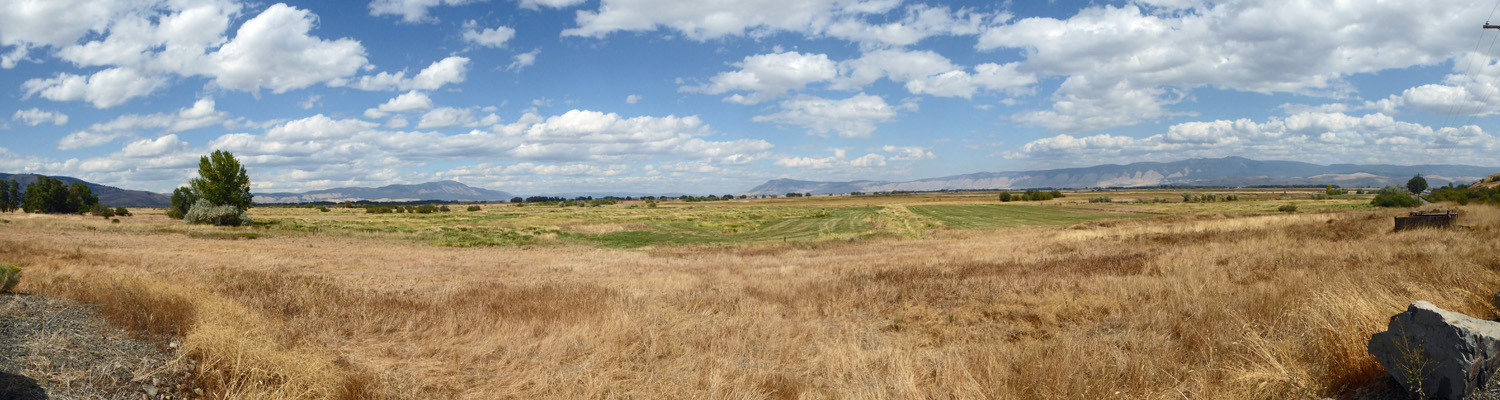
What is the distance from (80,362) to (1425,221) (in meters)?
31.8

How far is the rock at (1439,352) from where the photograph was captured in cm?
396

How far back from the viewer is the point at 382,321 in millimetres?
9281

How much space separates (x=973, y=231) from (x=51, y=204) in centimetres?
14093

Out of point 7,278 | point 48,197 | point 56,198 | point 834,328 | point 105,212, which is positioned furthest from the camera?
point 56,198

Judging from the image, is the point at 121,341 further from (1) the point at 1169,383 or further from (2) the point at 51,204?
(2) the point at 51,204

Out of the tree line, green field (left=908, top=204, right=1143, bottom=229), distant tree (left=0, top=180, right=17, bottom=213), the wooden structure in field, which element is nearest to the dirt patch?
the wooden structure in field

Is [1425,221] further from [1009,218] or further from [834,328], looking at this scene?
[1009,218]

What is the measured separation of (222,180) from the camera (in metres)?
63.3

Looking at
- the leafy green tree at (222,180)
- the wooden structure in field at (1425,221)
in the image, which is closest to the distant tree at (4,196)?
the leafy green tree at (222,180)

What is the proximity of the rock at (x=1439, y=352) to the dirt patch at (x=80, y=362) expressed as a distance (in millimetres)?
10024

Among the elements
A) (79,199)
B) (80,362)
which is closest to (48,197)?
(79,199)

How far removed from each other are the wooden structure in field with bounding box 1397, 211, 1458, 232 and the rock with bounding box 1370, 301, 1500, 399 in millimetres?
21307

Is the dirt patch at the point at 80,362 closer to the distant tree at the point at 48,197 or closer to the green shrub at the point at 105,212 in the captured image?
the green shrub at the point at 105,212

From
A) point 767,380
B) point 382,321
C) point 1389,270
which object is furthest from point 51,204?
point 1389,270
